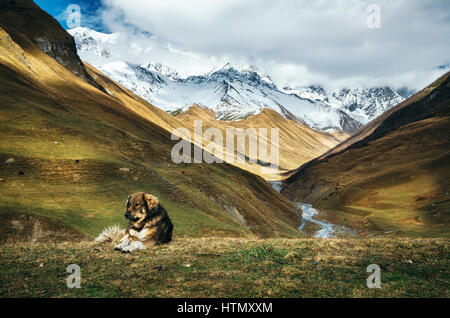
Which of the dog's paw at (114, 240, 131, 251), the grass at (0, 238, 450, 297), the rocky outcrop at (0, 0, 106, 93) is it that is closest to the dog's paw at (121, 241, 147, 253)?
the dog's paw at (114, 240, 131, 251)

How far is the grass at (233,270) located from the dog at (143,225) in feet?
2.99

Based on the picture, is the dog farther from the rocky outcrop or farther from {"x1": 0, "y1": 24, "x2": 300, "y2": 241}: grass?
the rocky outcrop

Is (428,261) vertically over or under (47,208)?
under

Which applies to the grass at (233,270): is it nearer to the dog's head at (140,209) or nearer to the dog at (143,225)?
the dog at (143,225)

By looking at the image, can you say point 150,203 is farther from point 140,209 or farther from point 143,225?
point 143,225

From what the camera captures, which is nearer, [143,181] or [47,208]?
[47,208]

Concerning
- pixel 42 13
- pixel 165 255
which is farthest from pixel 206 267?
pixel 42 13

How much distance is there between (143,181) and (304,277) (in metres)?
31.4

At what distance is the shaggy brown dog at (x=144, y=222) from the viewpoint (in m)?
18.2

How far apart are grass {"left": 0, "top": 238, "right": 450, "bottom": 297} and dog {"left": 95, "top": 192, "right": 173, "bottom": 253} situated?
0.91 meters

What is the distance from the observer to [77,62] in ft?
391

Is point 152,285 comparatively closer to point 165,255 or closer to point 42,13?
point 165,255

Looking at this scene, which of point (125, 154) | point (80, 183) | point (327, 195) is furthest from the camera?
point (327, 195)

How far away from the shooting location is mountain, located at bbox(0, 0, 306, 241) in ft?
87.6
